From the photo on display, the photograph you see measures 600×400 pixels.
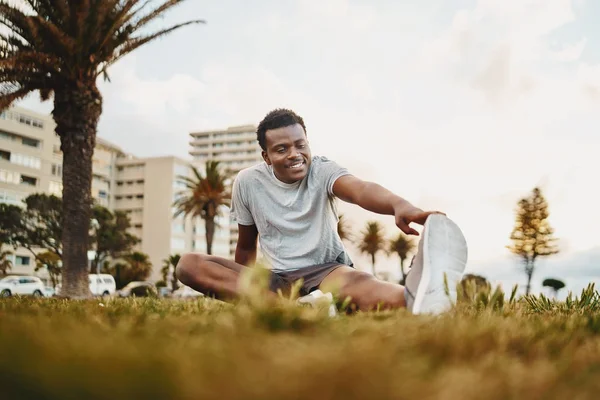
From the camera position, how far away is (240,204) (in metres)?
4.30

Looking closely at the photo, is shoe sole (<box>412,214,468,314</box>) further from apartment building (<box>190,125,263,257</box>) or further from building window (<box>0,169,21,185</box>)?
apartment building (<box>190,125,263,257</box>)

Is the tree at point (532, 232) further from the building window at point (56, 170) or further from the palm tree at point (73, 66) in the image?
the building window at point (56, 170)

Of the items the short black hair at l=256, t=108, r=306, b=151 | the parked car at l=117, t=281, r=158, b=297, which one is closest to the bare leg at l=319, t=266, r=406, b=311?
the short black hair at l=256, t=108, r=306, b=151

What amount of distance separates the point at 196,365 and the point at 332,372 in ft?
0.65

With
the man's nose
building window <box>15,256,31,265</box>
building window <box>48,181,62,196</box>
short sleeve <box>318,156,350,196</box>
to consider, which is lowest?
building window <box>15,256,31,265</box>

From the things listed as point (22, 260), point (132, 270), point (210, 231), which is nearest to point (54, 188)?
point (22, 260)

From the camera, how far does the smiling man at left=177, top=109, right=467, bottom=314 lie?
338cm

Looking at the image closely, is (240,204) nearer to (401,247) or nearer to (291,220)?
(291,220)

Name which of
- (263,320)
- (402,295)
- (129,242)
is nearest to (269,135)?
(402,295)

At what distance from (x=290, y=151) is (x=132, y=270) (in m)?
65.1

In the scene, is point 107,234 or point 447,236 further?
point 107,234

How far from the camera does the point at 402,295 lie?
115 inches

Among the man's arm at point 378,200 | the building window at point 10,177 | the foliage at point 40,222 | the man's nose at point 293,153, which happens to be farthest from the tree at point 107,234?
the man's arm at point 378,200

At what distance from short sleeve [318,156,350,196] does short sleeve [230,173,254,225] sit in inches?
27.5
